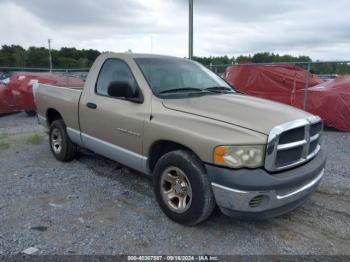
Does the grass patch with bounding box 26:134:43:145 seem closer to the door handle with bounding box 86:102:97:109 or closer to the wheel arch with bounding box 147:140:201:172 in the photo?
the door handle with bounding box 86:102:97:109

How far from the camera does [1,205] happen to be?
167 inches

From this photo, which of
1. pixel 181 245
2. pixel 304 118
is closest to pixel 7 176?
pixel 181 245

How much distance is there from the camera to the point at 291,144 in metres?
3.37

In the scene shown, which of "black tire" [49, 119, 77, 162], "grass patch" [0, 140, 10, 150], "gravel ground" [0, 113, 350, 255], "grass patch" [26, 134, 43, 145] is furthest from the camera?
"grass patch" [26, 134, 43, 145]

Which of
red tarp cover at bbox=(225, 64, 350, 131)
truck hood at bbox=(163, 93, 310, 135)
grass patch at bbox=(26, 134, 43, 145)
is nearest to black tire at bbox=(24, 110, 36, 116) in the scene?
grass patch at bbox=(26, 134, 43, 145)

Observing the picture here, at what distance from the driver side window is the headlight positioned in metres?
1.66

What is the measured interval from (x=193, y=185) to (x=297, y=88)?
8.33 metres

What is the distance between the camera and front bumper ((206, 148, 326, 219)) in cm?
310

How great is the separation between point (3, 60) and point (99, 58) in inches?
2650

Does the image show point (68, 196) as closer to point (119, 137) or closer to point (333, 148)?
point (119, 137)

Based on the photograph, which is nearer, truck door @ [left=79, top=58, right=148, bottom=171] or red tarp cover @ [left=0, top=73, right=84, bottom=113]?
truck door @ [left=79, top=58, right=148, bottom=171]

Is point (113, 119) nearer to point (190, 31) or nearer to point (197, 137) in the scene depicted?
point (197, 137)

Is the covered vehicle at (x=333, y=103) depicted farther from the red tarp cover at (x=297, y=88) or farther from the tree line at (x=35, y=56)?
the tree line at (x=35, y=56)

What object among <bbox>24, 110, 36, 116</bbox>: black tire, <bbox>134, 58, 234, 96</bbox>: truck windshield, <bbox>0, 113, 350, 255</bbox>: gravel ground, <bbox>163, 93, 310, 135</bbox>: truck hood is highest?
<bbox>134, 58, 234, 96</bbox>: truck windshield
